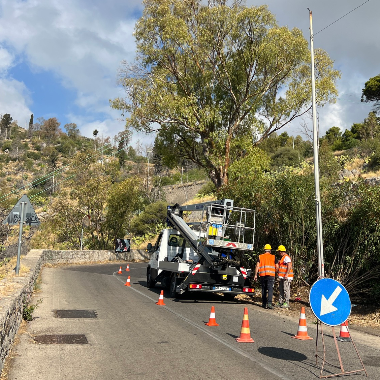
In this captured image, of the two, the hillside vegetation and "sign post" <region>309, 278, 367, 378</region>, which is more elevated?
the hillside vegetation

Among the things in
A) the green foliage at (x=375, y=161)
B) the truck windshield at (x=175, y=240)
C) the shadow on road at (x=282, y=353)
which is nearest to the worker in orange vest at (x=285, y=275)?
the truck windshield at (x=175, y=240)

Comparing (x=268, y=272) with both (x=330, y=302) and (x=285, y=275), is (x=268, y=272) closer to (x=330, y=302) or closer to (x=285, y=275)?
(x=285, y=275)

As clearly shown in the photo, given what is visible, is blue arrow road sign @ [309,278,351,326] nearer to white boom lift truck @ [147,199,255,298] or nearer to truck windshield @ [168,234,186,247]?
white boom lift truck @ [147,199,255,298]

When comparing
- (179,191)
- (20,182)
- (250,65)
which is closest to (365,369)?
(250,65)

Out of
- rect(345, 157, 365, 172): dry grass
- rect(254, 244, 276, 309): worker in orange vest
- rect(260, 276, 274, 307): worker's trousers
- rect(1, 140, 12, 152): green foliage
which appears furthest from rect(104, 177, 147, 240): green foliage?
rect(1, 140, 12, 152): green foliage

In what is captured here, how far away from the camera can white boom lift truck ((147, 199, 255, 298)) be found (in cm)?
1359

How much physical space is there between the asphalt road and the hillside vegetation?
2.54 m

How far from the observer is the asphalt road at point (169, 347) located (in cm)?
623

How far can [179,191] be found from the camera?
2997 inches

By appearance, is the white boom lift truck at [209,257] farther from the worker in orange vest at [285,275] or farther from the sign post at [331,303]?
the sign post at [331,303]

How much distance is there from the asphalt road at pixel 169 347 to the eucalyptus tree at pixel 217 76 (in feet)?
43.8

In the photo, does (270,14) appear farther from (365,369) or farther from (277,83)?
(365,369)

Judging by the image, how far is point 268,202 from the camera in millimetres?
14844

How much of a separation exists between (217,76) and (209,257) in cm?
1384
